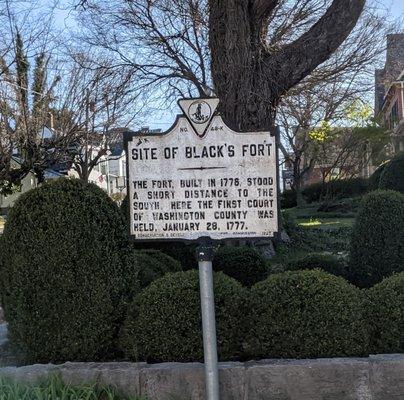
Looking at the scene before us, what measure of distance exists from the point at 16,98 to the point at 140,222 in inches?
718

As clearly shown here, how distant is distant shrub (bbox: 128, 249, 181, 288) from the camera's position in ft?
19.2

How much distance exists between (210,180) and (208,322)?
812 mm

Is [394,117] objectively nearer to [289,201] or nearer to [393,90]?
[393,90]

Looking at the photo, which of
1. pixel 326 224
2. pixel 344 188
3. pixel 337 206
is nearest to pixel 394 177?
pixel 326 224

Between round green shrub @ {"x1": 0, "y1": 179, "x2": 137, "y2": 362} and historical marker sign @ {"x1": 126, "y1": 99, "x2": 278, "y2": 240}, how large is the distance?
1.02 meters

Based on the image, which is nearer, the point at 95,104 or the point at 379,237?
the point at 379,237

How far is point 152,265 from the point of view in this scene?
647cm

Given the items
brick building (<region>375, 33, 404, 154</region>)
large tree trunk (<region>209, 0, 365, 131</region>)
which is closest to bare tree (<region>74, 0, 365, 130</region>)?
large tree trunk (<region>209, 0, 365, 131</region>)

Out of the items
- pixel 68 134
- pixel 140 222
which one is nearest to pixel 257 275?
pixel 140 222

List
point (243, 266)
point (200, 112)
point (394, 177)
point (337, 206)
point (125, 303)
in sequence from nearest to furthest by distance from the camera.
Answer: point (200, 112) < point (125, 303) < point (243, 266) < point (394, 177) < point (337, 206)

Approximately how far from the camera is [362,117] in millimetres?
36281

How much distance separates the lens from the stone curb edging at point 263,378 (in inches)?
153

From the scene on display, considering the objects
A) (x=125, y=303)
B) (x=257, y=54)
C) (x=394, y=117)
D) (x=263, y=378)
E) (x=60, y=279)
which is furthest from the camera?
(x=394, y=117)

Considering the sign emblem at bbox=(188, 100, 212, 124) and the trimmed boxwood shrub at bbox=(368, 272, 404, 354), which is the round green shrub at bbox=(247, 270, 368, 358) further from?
the sign emblem at bbox=(188, 100, 212, 124)
